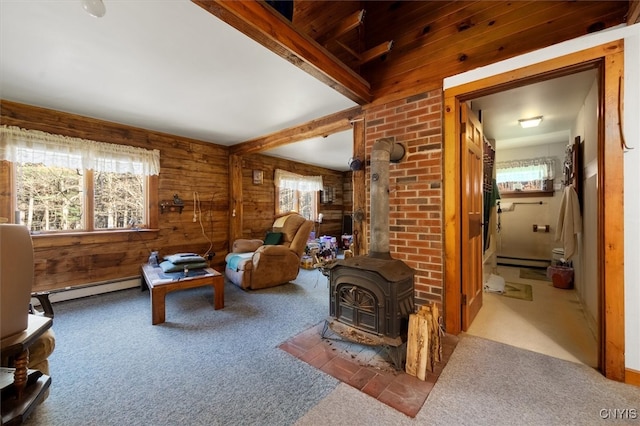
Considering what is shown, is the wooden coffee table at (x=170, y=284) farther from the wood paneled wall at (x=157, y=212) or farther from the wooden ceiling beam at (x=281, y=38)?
the wooden ceiling beam at (x=281, y=38)

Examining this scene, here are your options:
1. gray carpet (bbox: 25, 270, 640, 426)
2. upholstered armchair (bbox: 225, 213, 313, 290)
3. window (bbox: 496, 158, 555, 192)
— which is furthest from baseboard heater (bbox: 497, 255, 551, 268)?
upholstered armchair (bbox: 225, 213, 313, 290)

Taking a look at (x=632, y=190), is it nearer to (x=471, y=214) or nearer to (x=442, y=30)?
(x=471, y=214)

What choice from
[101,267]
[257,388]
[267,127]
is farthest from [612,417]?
[101,267]

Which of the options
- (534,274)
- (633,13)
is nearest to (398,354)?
(633,13)

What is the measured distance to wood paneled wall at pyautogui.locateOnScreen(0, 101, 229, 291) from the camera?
9.73 ft

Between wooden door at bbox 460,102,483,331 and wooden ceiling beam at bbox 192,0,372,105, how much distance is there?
1.10 m

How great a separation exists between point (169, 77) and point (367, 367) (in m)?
2.90

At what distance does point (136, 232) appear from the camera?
3.61 metres

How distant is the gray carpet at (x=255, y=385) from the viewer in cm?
132

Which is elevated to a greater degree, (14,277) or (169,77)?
(169,77)

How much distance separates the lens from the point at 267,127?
3.62m

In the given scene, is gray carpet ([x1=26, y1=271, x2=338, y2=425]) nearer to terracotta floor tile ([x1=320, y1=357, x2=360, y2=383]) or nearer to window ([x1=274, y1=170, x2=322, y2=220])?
terracotta floor tile ([x1=320, y1=357, x2=360, y2=383])

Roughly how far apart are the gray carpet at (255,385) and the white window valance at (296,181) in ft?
12.0

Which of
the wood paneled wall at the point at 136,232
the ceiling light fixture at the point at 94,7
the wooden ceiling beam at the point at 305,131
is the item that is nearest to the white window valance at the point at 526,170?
the wooden ceiling beam at the point at 305,131
